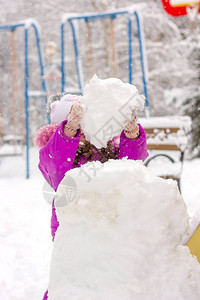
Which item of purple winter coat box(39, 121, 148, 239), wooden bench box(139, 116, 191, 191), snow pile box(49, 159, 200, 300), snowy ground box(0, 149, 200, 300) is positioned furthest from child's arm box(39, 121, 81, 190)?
wooden bench box(139, 116, 191, 191)

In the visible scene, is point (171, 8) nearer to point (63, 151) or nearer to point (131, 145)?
point (131, 145)

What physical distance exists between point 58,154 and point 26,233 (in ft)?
6.97

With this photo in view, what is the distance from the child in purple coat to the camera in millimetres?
1294

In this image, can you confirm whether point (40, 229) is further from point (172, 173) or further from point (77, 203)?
point (77, 203)

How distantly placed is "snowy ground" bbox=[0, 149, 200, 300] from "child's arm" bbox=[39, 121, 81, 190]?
1.88 ft

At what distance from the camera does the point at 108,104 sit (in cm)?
116

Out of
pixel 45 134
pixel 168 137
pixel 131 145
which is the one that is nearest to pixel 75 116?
pixel 131 145

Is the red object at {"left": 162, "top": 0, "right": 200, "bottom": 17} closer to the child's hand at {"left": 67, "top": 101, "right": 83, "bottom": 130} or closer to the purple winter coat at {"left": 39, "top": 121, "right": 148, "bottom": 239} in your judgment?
the purple winter coat at {"left": 39, "top": 121, "right": 148, "bottom": 239}

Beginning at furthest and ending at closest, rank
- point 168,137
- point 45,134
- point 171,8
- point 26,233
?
point 171,8 < point 168,137 < point 26,233 < point 45,134

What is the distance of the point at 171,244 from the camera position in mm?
1004

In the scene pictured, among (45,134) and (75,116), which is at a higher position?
(75,116)

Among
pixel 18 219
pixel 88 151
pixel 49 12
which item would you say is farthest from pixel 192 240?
pixel 49 12

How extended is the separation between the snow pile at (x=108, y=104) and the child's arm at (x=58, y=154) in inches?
5.3

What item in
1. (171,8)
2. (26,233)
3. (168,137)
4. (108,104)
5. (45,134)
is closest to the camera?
(108,104)
